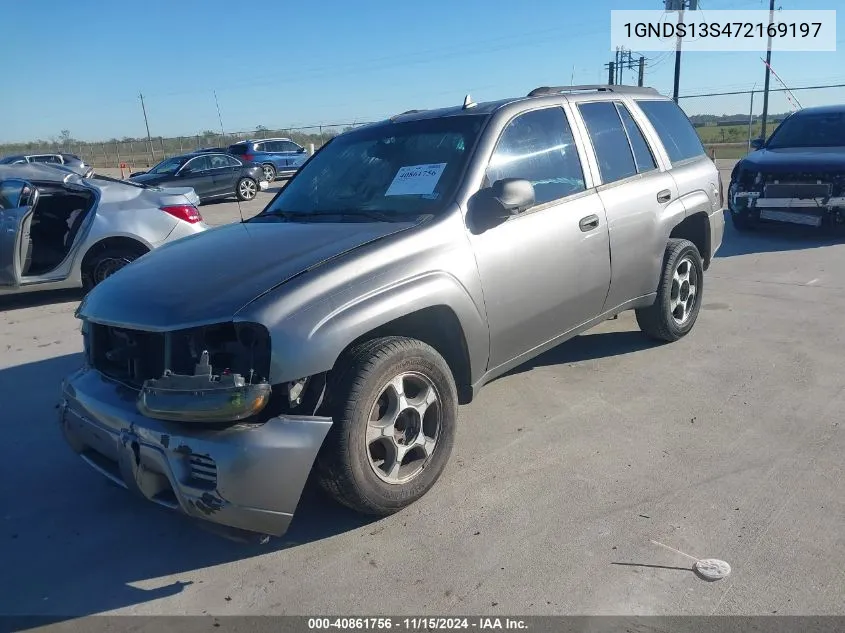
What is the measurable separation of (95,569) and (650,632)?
7.48ft

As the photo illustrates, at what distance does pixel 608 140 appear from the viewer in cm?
465

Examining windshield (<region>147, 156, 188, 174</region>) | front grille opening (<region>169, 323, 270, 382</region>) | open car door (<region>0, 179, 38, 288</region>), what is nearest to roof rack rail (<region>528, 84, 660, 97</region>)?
front grille opening (<region>169, 323, 270, 382</region>)

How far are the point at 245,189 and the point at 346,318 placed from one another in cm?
1685

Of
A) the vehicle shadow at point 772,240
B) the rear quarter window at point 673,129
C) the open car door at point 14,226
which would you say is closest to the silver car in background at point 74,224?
the open car door at point 14,226

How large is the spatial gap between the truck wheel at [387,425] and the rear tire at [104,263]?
5.37 m

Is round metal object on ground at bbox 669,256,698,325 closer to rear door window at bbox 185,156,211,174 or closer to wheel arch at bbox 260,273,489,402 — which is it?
wheel arch at bbox 260,273,489,402

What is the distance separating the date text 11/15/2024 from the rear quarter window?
394 centimetres

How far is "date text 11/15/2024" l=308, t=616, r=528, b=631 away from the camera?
8.24 feet

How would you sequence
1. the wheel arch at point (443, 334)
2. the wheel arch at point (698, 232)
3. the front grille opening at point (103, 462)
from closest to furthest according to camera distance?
the front grille opening at point (103, 462), the wheel arch at point (443, 334), the wheel arch at point (698, 232)

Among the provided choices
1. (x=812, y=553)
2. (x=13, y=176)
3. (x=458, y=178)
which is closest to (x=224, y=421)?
(x=458, y=178)

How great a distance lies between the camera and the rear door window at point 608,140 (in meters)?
4.50

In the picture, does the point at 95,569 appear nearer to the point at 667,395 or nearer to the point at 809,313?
the point at 667,395

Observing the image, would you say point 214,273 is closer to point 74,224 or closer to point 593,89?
point 593,89

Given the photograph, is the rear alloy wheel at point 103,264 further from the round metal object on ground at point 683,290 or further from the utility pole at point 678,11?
the utility pole at point 678,11
